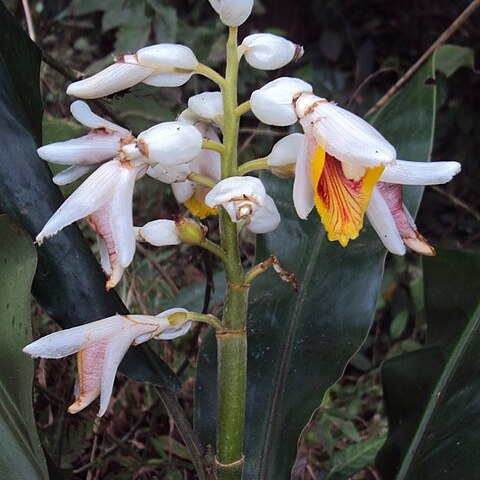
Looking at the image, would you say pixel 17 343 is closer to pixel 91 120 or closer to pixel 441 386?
pixel 91 120

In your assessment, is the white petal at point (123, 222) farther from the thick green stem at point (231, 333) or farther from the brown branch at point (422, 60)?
the brown branch at point (422, 60)

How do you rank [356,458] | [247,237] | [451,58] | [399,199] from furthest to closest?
Answer: [247,237], [451,58], [356,458], [399,199]

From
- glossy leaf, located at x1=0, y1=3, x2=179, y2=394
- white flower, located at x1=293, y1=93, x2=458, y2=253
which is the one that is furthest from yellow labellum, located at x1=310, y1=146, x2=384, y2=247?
glossy leaf, located at x1=0, y1=3, x2=179, y2=394

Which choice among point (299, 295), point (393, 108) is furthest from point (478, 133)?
point (299, 295)

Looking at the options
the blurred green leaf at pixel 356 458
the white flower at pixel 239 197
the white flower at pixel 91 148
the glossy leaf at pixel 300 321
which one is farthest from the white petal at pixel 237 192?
the blurred green leaf at pixel 356 458

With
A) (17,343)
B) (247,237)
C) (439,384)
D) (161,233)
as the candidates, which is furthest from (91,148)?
(247,237)
